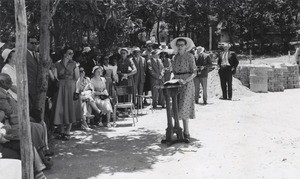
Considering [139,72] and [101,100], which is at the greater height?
[139,72]

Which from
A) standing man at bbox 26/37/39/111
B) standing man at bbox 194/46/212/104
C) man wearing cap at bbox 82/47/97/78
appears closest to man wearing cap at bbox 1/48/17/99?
standing man at bbox 26/37/39/111

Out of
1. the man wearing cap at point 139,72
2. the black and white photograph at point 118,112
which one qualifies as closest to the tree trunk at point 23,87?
the black and white photograph at point 118,112

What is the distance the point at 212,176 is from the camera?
6.68 metres

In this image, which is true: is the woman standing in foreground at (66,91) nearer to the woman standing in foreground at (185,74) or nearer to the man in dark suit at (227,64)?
the woman standing in foreground at (185,74)

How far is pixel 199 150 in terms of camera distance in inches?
322

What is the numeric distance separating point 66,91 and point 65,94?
0.06 m

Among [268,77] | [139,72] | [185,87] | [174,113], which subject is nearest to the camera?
[174,113]

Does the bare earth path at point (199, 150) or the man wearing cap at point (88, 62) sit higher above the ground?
Result: the man wearing cap at point (88, 62)

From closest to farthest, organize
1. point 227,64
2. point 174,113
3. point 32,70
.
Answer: point 32,70 < point 174,113 < point 227,64

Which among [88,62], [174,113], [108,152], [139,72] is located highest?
[88,62]

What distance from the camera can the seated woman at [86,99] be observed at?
10.6 metres

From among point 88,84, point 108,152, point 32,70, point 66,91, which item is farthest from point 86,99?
point 108,152

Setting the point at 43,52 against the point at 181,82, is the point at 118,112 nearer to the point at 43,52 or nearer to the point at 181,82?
the point at 181,82

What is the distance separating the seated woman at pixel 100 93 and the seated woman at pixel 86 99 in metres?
0.12
